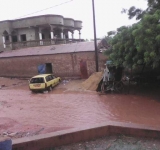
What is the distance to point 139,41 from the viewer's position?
9.85m

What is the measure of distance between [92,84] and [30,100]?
4.86m

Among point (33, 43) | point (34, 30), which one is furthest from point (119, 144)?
point (34, 30)

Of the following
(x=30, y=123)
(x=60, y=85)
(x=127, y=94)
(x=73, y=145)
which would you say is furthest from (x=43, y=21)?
(x=73, y=145)

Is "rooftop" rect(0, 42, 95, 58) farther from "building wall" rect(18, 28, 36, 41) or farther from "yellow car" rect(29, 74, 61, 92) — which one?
"yellow car" rect(29, 74, 61, 92)

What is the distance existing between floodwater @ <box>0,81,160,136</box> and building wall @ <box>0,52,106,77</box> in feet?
18.0

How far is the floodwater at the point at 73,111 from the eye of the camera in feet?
28.3

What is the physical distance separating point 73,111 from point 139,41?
4921mm

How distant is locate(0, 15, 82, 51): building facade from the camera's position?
2639 cm

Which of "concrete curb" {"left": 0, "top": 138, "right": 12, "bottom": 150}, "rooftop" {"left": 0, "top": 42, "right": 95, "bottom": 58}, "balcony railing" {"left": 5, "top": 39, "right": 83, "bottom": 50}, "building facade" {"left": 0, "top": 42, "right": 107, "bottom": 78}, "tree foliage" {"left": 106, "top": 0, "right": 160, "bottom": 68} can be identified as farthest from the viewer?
"balcony railing" {"left": 5, "top": 39, "right": 83, "bottom": 50}

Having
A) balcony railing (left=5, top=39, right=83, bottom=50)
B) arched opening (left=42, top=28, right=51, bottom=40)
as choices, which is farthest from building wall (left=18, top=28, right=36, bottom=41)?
balcony railing (left=5, top=39, right=83, bottom=50)

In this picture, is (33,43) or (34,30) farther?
(34,30)

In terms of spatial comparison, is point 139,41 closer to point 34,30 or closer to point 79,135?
point 79,135

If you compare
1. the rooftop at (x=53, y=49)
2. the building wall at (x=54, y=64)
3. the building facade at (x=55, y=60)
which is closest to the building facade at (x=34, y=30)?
the rooftop at (x=53, y=49)

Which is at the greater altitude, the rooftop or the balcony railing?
the balcony railing
